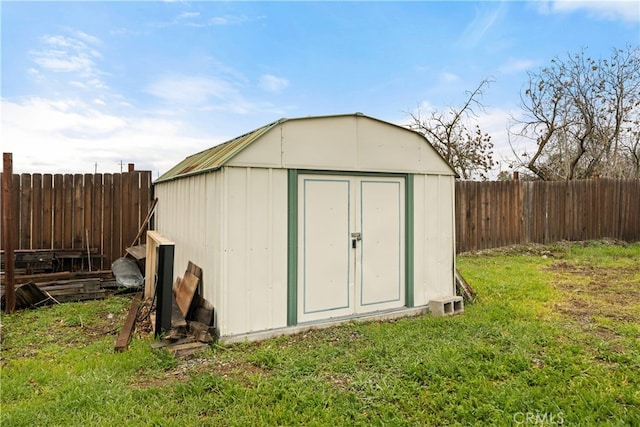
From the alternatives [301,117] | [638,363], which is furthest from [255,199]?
[638,363]

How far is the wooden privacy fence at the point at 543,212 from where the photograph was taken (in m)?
10.4

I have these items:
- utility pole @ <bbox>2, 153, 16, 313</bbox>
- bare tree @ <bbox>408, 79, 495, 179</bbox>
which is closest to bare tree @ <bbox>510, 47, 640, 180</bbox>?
bare tree @ <bbox>408, 79, 495, 179</bbox>

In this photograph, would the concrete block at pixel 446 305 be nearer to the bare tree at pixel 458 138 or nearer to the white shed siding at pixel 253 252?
the white shed siding at pixel 253 252

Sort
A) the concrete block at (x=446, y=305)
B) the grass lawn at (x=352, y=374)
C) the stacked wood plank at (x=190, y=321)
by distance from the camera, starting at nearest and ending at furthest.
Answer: the grass lawn at (x=352, y=374), the stacked wood plank at (x=190, y=321), the concrete block at (x=446, y=305)

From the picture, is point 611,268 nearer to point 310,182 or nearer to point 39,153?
point 310,182


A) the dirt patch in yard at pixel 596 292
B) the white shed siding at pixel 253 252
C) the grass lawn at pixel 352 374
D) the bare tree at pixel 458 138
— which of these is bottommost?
the grass lawn at pixel 352 374

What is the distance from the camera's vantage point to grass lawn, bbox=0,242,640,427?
276cm

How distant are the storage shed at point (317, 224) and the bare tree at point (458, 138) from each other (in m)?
9.21

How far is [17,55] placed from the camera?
5484 millimetres

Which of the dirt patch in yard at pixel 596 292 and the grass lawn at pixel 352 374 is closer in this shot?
the grass lawn at pixel 352 374

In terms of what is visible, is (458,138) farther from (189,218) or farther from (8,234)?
(8,234)

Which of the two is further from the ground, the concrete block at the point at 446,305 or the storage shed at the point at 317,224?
the storage shed at the point at 317,224

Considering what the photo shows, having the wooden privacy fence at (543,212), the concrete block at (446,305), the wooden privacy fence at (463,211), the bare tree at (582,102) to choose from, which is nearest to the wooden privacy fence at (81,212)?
the wooden privacy fence at (463,211)

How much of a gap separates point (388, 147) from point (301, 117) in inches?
50.1
